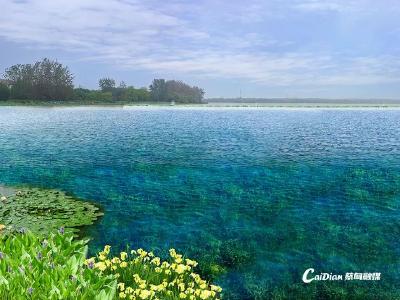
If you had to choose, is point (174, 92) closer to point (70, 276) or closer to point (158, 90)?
point (158, 90)

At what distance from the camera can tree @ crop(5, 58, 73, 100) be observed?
382ft

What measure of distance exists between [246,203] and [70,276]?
483 inches

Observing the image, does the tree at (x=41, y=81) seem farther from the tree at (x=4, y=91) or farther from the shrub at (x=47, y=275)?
the shrub at (x=47, y=275)

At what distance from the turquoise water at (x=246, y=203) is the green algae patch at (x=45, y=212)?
71 cm

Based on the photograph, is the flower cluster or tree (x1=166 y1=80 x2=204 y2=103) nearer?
the flower cluster

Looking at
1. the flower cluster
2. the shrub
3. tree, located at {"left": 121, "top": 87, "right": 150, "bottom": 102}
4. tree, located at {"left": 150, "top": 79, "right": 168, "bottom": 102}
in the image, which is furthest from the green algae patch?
tree, located at {"left": 150, "top": 79, "right": 168, "bottom": 102}

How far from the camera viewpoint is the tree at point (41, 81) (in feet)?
382

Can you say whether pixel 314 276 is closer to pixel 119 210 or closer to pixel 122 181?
pixel 119 210

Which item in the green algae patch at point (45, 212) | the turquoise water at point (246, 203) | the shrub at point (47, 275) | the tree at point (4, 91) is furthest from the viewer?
the tree at point (4, 91)

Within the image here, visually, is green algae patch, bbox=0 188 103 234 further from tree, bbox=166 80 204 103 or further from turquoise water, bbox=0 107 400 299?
tree, bbox=166 80 204 103

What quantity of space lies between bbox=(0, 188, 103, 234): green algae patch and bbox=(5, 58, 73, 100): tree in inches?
4133

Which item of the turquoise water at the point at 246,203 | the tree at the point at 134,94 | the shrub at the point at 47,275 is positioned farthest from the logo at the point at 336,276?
the tree at the point at 134,94

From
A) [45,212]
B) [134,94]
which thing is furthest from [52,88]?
[45,212]

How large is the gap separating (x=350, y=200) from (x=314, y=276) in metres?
8.05
